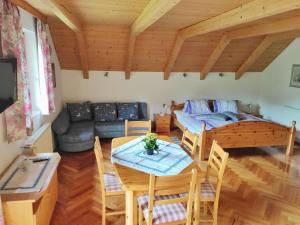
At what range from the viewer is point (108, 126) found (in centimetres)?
499

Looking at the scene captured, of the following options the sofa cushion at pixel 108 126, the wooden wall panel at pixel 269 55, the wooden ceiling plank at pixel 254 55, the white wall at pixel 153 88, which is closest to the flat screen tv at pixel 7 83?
the sofa cushion at pixel 108 126

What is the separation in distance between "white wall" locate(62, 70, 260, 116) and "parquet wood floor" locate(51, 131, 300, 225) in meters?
1.63

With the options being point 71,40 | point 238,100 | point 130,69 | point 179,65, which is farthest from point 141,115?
point 238,100

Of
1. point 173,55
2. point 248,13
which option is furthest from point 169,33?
point 248,13

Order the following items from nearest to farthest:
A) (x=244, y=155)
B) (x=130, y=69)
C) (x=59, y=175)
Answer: (x=59, y=175), (x=244, y=155), (x=130, y=69)

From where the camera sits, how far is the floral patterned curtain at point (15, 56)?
229 cm

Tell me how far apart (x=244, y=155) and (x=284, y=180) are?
3.10 ft

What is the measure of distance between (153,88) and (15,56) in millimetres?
3642

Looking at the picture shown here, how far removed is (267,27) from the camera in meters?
3.80

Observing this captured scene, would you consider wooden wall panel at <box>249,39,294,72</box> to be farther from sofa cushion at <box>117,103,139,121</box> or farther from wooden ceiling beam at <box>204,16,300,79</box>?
sofa cushion at <box>117,103,139,121</box>

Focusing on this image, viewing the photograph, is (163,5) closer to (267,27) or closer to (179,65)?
(267,27)

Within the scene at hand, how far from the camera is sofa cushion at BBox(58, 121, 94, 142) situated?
4.30 m

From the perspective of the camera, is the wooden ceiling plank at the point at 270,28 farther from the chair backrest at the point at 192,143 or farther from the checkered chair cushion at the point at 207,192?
the checkered chair cushion at the point at 207,192

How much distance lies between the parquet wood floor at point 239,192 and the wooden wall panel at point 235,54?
2.30 meters
